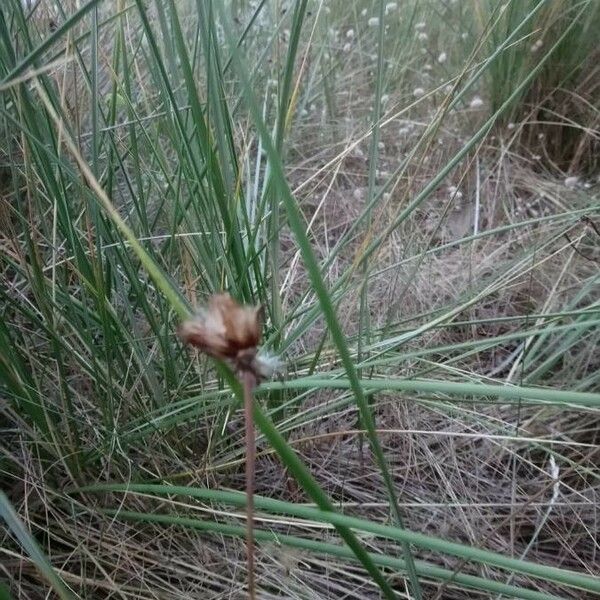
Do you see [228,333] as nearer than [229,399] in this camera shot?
Yes

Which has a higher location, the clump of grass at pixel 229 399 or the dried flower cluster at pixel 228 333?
the dried flower cluster at pixel 228 333

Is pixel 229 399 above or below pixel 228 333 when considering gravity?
below

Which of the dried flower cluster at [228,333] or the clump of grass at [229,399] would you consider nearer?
the dried flower cluster at [228,333]

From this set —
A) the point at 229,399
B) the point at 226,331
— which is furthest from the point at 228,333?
the point at 229,399

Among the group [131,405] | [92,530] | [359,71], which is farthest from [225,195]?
[359,71]

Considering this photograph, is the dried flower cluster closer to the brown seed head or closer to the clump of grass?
the brown seed head

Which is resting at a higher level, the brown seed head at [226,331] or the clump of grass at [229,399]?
the brown seed head at [226,331]

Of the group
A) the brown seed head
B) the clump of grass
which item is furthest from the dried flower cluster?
the clump of grass

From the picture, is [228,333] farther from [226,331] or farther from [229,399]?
[229,399]

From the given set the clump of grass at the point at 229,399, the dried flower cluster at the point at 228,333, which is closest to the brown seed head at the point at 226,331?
the dried flower cluster at the point at 228,333

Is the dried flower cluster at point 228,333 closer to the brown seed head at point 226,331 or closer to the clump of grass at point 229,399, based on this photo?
the brown seed head at point 226,331
